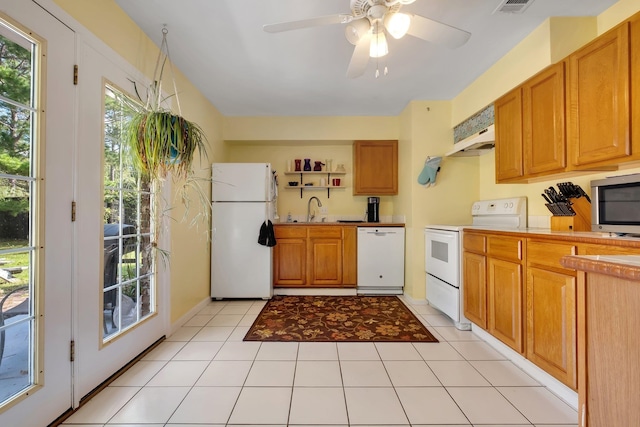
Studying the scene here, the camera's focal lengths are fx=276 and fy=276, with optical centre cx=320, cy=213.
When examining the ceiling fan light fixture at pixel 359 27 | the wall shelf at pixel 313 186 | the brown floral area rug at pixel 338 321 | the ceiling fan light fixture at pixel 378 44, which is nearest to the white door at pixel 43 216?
the brown floral area rug at pixel 338 321

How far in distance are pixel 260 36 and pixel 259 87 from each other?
→ 34.9 inches

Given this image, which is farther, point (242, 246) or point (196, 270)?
point (242, 246)

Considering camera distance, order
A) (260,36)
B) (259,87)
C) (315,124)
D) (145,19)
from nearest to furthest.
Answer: (145,19)
(260,36)
(259,87)
(315,124)

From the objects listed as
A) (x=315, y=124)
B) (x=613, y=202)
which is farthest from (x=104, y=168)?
(x=613, y=202)

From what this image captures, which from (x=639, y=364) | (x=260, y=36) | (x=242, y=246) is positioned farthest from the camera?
(x=242, y=246)

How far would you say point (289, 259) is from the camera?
3.66 meters

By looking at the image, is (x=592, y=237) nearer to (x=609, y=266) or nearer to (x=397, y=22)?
(x=609, y=266)

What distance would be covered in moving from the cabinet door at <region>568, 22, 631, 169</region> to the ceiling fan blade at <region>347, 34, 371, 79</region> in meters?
1.30

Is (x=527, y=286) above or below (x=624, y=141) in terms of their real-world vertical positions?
below

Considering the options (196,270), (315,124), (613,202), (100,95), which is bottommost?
(196,270)

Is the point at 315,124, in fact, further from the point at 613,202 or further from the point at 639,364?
the point at 639,364

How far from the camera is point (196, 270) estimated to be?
3.01 metres

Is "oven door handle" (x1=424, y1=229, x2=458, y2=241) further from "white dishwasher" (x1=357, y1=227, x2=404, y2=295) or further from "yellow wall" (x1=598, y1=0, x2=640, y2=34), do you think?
"yellow wall" (x1=598, y1=0, x2=640, y2=34)

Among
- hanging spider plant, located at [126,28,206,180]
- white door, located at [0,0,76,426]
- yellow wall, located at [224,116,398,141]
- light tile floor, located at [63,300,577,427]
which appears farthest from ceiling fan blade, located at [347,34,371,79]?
light tile floor, located at [63,300,577,427]
